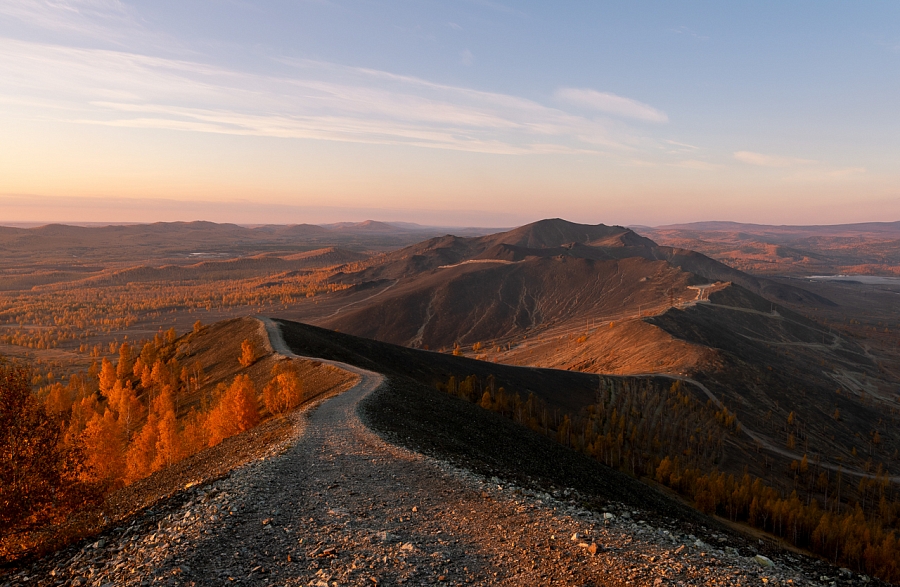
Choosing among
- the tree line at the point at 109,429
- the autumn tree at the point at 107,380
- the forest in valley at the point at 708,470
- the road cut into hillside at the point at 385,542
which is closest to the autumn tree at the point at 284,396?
the tree line at the point at 109,429

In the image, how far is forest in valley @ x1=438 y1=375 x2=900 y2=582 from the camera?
6606 cm

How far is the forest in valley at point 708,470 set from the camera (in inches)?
2601

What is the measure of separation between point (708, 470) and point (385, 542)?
96594 millimetres

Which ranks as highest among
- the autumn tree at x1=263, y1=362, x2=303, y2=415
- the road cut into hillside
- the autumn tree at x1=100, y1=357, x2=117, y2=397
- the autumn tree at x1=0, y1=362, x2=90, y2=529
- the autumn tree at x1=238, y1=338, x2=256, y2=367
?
the autumn tree at x1=0, y1=362, x2=90, y2=529

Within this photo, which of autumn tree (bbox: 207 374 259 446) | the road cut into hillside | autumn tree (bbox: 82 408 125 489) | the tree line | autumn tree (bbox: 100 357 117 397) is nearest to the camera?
the road cut into hillside

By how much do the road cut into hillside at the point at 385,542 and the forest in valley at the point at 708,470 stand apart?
52199 millimetres

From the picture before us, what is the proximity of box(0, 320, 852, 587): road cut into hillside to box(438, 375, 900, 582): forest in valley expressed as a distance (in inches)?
2055

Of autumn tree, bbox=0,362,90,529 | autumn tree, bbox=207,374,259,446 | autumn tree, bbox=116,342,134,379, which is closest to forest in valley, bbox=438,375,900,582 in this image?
autumn tree, bbox=207,374,259,446

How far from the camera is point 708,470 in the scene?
95812mm

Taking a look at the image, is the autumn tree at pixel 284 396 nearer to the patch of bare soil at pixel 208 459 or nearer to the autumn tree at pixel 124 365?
the patch of bare soil at pixel 208 459

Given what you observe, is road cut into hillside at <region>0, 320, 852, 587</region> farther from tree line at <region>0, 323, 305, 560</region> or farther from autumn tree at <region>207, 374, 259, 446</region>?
autumn tree at <region>207, 374, 259, 446</region>

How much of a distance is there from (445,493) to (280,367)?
166 ft

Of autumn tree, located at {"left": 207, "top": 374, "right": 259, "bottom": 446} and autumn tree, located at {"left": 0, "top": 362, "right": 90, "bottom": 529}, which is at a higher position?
autumn tree, located at {"left": 0, "top": 362, "right": 90, "bottom": 529}

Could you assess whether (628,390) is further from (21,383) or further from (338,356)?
(21,383)
